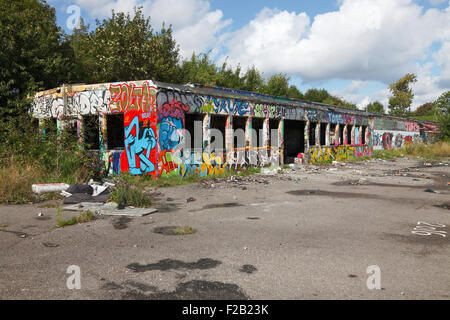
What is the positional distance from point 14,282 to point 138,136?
7.87 meters

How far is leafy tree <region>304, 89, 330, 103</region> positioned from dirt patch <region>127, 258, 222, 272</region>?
64.5 meters

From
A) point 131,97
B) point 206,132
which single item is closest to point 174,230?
point 131,97

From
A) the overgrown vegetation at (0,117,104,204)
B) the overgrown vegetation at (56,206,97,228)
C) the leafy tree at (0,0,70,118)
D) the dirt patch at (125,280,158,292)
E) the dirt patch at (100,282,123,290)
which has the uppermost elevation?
the leafy tree at (0,0,70,118)

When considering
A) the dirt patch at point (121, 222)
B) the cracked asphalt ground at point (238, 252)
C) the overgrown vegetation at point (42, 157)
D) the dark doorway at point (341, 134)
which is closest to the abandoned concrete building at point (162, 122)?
the overgrown vegetation at point (42, 157)

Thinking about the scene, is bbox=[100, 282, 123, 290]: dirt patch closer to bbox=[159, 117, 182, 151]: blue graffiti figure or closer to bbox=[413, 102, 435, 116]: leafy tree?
bbox=[159, 117, 182, 151]: blue graffiti figure

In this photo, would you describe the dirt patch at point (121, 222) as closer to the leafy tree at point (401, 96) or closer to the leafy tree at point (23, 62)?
the leafy tree at point (23, 62)

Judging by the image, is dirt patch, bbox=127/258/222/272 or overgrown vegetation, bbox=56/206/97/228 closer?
dirt patch, bbox=127/258/222/272

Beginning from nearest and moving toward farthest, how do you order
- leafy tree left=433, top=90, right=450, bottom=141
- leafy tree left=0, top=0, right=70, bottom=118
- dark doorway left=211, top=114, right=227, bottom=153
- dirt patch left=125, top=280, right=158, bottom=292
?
dirt patch left=125, top=280, right=158, bottom=292 < leafy tree left=0, top=0, right=70, bottom=118 < dark doorway left=211, top=114, right=227, bottom=153 < leafy tree left=433, top=90, right=450, bottom=141

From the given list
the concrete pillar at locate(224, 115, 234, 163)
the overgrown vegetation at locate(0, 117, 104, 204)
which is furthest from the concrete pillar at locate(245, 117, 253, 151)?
the overgrown vegetation at locate(0, 117, 104, 204)

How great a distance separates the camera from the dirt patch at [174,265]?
3.93 metres

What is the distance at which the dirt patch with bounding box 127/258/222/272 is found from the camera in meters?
3.93

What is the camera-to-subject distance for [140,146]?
36.4 ft

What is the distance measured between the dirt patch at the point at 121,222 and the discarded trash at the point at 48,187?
10.8ft

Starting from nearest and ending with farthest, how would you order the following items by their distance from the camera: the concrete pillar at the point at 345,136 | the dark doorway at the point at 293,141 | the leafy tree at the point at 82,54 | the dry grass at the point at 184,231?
the dry grass at the point at 184,231 → the leafy tree at the point at 82,54 → the dark doorway at the point at 293,141 → the concrete pillar at the point at 345,136
